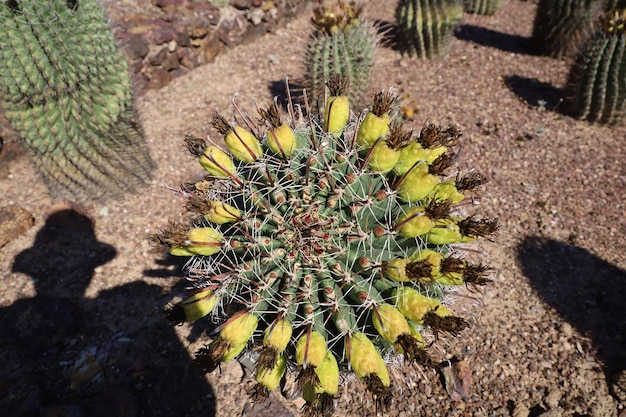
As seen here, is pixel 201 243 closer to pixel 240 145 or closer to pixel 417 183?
pixel 240 145

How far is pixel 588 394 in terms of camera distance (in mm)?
2416

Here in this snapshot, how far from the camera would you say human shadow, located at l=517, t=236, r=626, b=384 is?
2665 millimetres

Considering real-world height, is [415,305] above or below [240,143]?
below

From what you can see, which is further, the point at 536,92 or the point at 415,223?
the point at 536,92

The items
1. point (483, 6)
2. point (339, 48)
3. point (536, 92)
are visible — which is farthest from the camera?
point (483, 6)

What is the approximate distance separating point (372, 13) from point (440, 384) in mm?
6470

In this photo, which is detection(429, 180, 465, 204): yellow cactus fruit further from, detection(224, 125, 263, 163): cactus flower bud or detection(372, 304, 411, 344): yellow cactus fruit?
detection(224, 125, 263, 163): cactus flower bud

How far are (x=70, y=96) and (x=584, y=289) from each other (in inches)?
166

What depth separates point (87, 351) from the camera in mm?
2760

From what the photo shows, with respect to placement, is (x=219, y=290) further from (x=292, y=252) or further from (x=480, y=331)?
(x=480, y=331)

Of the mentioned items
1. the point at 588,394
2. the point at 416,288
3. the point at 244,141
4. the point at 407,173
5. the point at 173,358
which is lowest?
the point at 588,394

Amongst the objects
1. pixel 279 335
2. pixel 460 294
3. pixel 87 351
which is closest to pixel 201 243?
pixel 279 335

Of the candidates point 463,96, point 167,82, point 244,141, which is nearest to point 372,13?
point 463,96

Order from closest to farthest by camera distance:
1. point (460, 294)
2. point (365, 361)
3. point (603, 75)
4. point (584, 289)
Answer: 1. point (365, 361)
2. point (460, 294)
3. point (584, 289)
4. point (603, 75)
